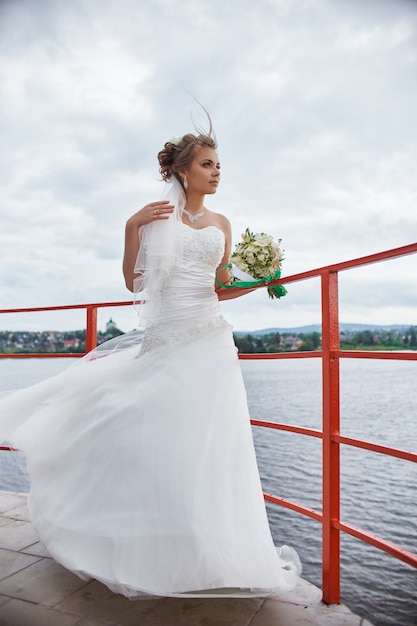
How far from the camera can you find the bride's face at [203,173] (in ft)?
7.70

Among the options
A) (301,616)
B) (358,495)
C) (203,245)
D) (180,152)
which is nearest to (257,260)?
(203,245)

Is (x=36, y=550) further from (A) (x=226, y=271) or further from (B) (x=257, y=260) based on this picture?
(B) (x=257, y=260)

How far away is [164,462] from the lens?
186 cm

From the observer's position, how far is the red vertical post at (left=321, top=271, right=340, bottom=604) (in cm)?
197

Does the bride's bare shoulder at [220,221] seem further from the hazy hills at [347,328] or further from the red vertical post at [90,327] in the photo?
the red vertical post at [90,327]

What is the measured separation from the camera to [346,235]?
52562mm

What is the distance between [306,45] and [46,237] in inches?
948

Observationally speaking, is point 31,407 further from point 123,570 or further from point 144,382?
point 123,570

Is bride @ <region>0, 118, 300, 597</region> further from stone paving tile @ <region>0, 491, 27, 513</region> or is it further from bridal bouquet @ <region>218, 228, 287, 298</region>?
stone paving tile @ <region>0, 491, 27, 513</region>

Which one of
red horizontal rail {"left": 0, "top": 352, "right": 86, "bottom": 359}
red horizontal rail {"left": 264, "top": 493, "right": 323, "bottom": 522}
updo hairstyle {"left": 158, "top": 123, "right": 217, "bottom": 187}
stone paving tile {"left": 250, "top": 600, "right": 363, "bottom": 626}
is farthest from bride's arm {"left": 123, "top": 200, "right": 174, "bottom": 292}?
stone paving tile {"left": 250, "top": 600, "right": 363, "bottom": 626}

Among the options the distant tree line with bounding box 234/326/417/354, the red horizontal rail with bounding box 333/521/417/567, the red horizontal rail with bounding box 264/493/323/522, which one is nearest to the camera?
the red horizontal rail with bounding box 333/521/417/567

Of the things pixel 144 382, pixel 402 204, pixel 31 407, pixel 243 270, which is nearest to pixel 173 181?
pixel 243 270

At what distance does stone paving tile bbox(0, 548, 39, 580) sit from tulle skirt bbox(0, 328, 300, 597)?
0.36 metres

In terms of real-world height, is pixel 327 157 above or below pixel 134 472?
above
